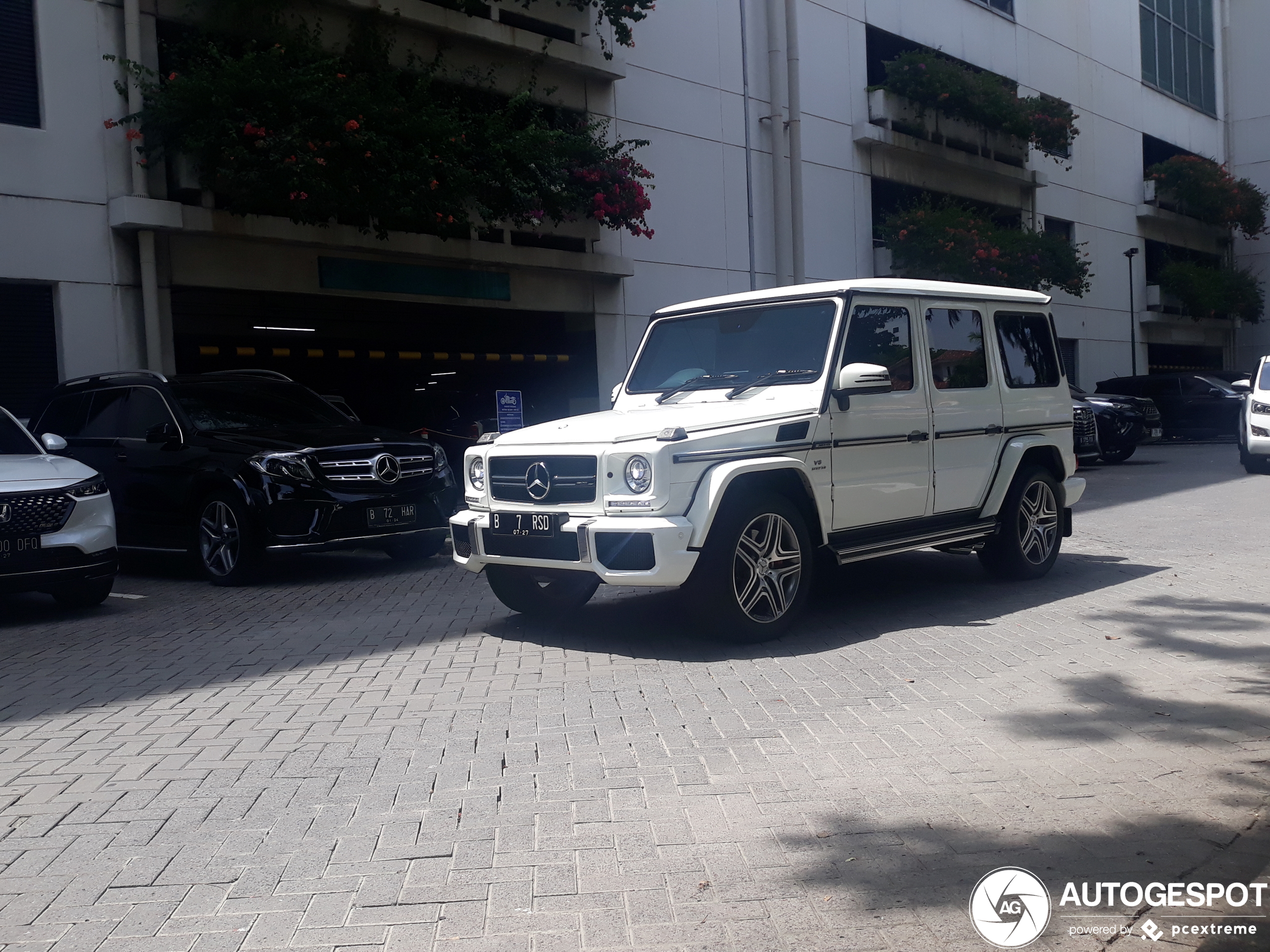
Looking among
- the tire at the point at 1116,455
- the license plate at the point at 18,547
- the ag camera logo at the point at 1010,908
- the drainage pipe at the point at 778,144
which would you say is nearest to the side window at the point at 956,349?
the ag camera logo at the point at 1010,908

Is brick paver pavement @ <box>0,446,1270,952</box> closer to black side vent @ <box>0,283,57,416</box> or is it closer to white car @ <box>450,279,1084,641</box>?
white car @ <box>450,279,1084,641</box>

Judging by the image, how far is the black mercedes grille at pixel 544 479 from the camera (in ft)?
22.0

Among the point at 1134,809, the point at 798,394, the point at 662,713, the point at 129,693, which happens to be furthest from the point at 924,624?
the point at 129,693

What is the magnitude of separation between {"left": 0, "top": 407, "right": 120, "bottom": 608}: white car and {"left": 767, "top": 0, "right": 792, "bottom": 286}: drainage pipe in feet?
47.3

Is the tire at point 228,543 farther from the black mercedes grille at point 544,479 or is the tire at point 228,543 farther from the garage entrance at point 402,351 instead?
the garage entrance at point 402,351

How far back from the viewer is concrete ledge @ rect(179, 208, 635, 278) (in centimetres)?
1438

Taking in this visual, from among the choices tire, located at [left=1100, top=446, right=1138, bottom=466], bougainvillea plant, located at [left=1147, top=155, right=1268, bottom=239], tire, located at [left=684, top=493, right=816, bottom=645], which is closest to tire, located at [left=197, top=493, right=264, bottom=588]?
tire, located at [left=684, top=493, right=816, bottom=645]

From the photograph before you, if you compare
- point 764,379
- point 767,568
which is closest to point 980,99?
point 764,379

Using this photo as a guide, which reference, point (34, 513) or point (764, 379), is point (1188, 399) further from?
point (34, 513)

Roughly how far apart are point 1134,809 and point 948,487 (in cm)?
421

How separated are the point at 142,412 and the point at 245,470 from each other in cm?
184

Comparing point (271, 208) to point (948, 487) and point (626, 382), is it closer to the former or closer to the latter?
point (626, 382)

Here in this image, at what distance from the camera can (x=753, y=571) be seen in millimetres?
6723

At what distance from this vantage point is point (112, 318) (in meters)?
14.1
